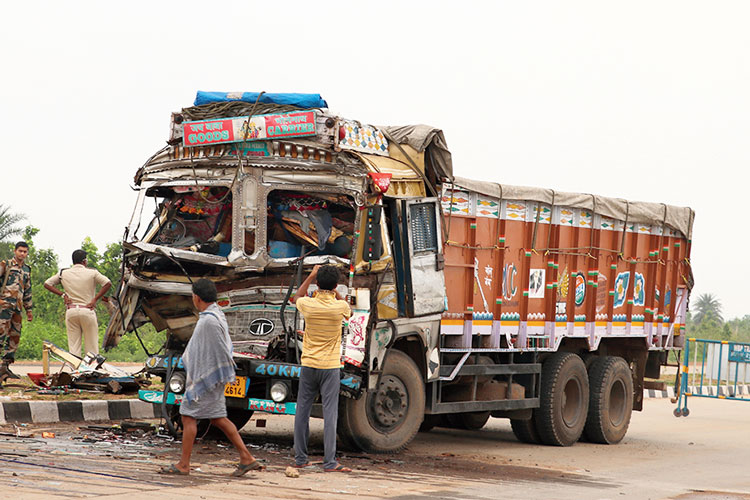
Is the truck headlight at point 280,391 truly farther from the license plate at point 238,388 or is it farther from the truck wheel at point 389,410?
the truck wheel at point 389,410

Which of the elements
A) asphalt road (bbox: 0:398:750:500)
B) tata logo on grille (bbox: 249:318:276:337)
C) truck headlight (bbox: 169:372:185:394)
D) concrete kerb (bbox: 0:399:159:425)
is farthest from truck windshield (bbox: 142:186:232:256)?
concrete kerb (bbox: 0:399:159:425)

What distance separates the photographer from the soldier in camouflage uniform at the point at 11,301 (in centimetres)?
1349

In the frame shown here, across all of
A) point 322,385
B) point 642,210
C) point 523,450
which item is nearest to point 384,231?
point 322,385

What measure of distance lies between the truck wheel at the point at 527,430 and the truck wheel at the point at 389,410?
8.78 ft

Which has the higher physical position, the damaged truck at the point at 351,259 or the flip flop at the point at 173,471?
the damaged truck at the point at 351,259

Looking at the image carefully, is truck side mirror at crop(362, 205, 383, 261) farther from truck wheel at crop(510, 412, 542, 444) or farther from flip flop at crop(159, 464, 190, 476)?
truck wheel at crop(510, 412, 542, 444)

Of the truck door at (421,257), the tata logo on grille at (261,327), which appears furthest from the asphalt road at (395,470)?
the truck door at (421,257)

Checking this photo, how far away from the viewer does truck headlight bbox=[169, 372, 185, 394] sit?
1037 cm

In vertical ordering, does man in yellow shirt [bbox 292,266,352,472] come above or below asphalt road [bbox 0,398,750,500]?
above

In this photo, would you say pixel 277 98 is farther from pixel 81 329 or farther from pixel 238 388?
pixel 81 329

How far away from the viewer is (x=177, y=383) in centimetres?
1039

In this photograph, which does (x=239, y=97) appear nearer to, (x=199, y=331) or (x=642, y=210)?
(x=199, y=331)

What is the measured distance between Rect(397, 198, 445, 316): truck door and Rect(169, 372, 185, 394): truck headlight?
2185 mm

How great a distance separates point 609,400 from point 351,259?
5.75 m
